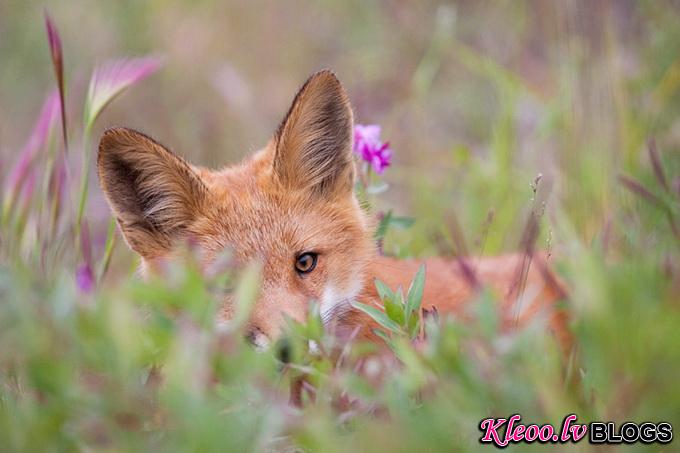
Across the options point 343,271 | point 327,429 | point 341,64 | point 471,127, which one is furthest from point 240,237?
point 341,64

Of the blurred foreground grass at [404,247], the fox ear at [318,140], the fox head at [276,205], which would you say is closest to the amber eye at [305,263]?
the fox head at [276,205]

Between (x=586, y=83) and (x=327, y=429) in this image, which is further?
(x=586, y=83)

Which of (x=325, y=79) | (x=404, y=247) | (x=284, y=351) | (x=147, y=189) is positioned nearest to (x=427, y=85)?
(x=404, y=247)

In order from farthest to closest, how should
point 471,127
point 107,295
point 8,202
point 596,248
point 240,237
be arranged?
point 471,127, point 8,202, point 240,237, point 596,248, point 107,295

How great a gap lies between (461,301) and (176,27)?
505 centimetres

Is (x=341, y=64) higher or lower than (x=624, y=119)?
higher

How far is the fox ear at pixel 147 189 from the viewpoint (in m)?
2.58

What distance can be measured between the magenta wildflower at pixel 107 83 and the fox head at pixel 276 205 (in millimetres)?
185

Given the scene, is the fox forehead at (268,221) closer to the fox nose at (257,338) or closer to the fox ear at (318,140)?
the fox ear at (318,140)

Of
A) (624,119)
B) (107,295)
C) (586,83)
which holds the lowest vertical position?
(107,295)

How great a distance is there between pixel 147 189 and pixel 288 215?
495mm

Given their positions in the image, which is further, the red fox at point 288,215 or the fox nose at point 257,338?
the red fox at point 288,215

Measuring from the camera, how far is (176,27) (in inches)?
283

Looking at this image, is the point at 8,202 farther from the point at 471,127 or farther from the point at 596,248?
the point at 471,127
